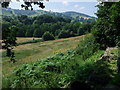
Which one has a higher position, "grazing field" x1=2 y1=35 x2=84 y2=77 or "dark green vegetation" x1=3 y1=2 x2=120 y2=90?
"dark green vegetation" x1=3 y1=2 x2=120 y2=90

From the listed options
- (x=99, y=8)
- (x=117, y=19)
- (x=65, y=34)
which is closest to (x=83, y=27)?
(x=65, y=34)

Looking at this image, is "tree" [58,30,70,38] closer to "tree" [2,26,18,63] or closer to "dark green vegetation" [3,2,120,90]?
"dark green vegetation" [3,2,120,90]

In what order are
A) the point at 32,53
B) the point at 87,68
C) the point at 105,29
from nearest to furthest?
the point at 87,68, the point at 105,29, the point at 32,53

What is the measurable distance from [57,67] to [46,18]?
151 meters

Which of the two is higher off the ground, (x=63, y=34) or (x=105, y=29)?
(x=105, y=29)

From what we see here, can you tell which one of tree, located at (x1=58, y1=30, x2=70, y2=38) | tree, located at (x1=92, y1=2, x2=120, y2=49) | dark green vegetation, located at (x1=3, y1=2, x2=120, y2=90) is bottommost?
tree, located at (x1=58, y1=30, x2=70, y2=38)

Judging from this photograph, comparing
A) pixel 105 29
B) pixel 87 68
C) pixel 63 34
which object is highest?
pixel 105 29

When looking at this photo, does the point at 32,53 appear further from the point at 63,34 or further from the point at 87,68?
the point at 63,34

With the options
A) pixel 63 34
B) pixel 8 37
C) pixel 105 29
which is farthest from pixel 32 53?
pixel 63 34

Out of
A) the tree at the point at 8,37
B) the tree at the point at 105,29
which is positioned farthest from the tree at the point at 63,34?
the tree at the point at 8,37

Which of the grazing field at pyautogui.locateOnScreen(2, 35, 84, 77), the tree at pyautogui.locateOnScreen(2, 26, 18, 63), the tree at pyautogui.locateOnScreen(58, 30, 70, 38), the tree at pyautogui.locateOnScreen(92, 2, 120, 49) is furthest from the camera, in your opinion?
the tree at pyautogui.locateOnScreen(58, 30, 70, 38)

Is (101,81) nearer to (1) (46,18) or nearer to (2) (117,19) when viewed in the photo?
(2) (117,19)

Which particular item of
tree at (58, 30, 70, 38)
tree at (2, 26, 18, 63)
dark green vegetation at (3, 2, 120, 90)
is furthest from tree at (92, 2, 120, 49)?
tree at (58, 30, 70, 38)

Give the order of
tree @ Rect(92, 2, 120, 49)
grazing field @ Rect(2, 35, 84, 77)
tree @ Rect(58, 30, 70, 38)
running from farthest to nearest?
tree @ Rect(58, 30, 70, 38)
grazing field @ Rect(2, 35, 84, 77)
tree @ Rect(92, 2, 120, 49)
